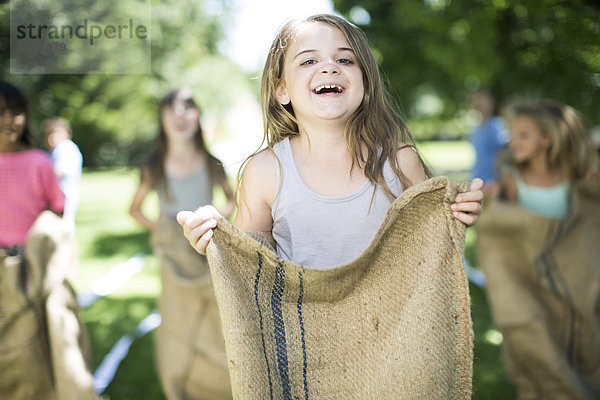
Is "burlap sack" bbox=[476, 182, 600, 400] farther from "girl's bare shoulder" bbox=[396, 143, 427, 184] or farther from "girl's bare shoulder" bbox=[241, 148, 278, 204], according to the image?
"girl's bare shoulder" bbox=[241, 148, 278, 204]

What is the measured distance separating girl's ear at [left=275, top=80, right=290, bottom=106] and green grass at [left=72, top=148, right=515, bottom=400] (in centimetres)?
Answer: 114

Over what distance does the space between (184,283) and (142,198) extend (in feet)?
3.09

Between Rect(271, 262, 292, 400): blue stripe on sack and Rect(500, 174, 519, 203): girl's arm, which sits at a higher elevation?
Rect(500, 174, 519, 203): girl's arm

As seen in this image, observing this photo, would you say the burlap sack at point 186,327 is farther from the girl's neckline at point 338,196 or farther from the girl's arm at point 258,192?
the girl's neckline at point 338,196

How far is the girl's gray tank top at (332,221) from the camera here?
1.88 m

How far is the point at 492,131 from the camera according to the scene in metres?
7.08

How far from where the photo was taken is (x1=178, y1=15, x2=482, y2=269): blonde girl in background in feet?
6.19

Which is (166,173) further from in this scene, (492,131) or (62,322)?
(492,131)

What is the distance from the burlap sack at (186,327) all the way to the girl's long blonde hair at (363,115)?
1892 millimetres

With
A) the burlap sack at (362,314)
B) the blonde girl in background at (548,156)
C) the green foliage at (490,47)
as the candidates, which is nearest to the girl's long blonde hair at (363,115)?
the burlap sack at (362,314)

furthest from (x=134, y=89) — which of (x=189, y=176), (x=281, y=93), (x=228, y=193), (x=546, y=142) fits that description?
(x=281, y=93)

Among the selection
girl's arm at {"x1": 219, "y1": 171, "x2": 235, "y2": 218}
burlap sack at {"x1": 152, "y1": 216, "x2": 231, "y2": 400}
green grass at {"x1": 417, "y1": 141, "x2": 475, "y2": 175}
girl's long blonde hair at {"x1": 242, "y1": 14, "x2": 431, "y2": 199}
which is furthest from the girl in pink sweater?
green grass at {"x1": 417, "y1": 141, "x2": 475, "y2": 175}

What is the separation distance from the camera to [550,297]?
11.9 ft

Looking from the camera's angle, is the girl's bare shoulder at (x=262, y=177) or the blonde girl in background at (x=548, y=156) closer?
the girl's bare shoulder at (x=262, y=177)
